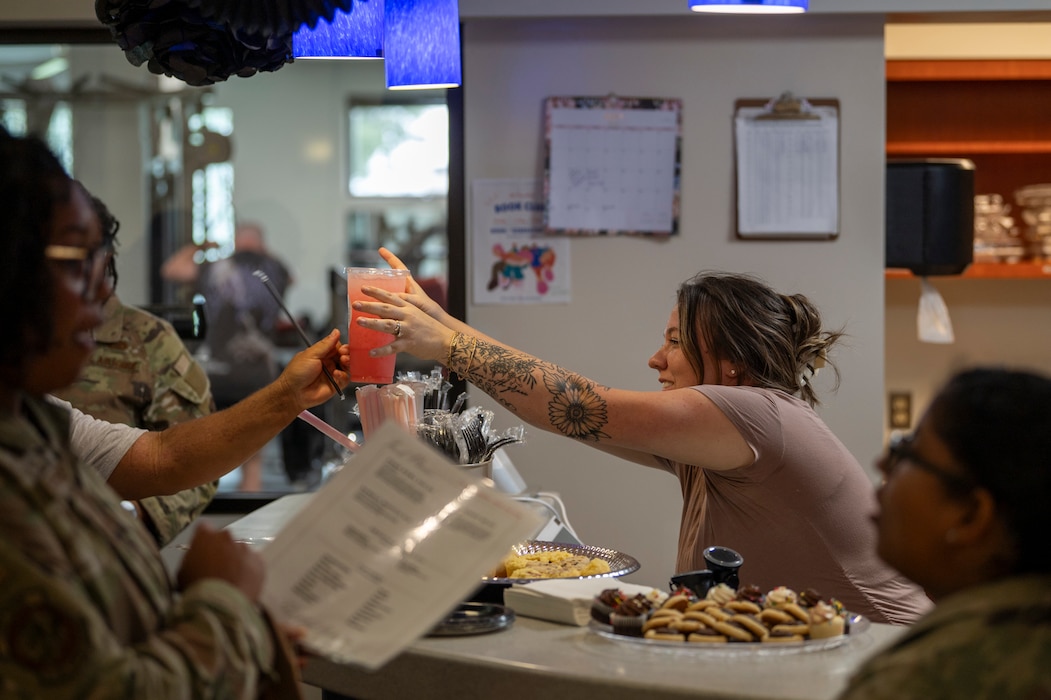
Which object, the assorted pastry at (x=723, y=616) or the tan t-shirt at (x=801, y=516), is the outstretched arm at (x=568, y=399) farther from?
the assorted pastry at (x=723, y=616)

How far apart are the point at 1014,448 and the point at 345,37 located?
167 cm

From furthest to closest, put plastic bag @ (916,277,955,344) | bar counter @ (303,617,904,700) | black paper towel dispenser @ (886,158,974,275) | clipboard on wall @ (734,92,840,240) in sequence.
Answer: plastic bag @ (916,277,955,344) < black paper towel dispenser @ (886,158,974,275) < clipboard on wall @ (734,92,840,240) < bar counter @ (303,617,904,700)

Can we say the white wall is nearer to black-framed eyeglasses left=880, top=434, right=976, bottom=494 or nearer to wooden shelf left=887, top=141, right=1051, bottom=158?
wooden shelf left=887, top=141, right=1051, bottom=158

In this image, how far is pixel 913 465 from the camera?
119 cm

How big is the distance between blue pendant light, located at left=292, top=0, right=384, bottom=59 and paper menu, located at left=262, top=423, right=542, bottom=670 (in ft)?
4.22

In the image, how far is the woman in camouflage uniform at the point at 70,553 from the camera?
0.96 meters

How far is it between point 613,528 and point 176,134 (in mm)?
5240

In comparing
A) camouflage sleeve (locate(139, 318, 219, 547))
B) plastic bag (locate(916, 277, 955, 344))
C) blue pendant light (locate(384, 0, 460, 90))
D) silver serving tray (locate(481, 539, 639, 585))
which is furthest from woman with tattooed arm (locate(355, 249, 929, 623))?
plastic bag (locate(916, 277, 955, 344))

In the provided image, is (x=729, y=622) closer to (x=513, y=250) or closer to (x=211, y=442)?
(x=211, y=442)

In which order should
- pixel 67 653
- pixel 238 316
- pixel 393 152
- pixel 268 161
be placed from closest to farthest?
pixel 67 653, pixel 238 316, pixel 393 152, pixel 268 161

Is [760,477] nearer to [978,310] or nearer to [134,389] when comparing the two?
[134,389]

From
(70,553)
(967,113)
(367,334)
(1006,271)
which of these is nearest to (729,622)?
(70,553)

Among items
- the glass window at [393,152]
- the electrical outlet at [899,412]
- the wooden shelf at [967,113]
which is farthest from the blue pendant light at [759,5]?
the glass window at [393,152]

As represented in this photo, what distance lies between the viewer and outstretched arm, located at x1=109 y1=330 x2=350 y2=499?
6.89ft
